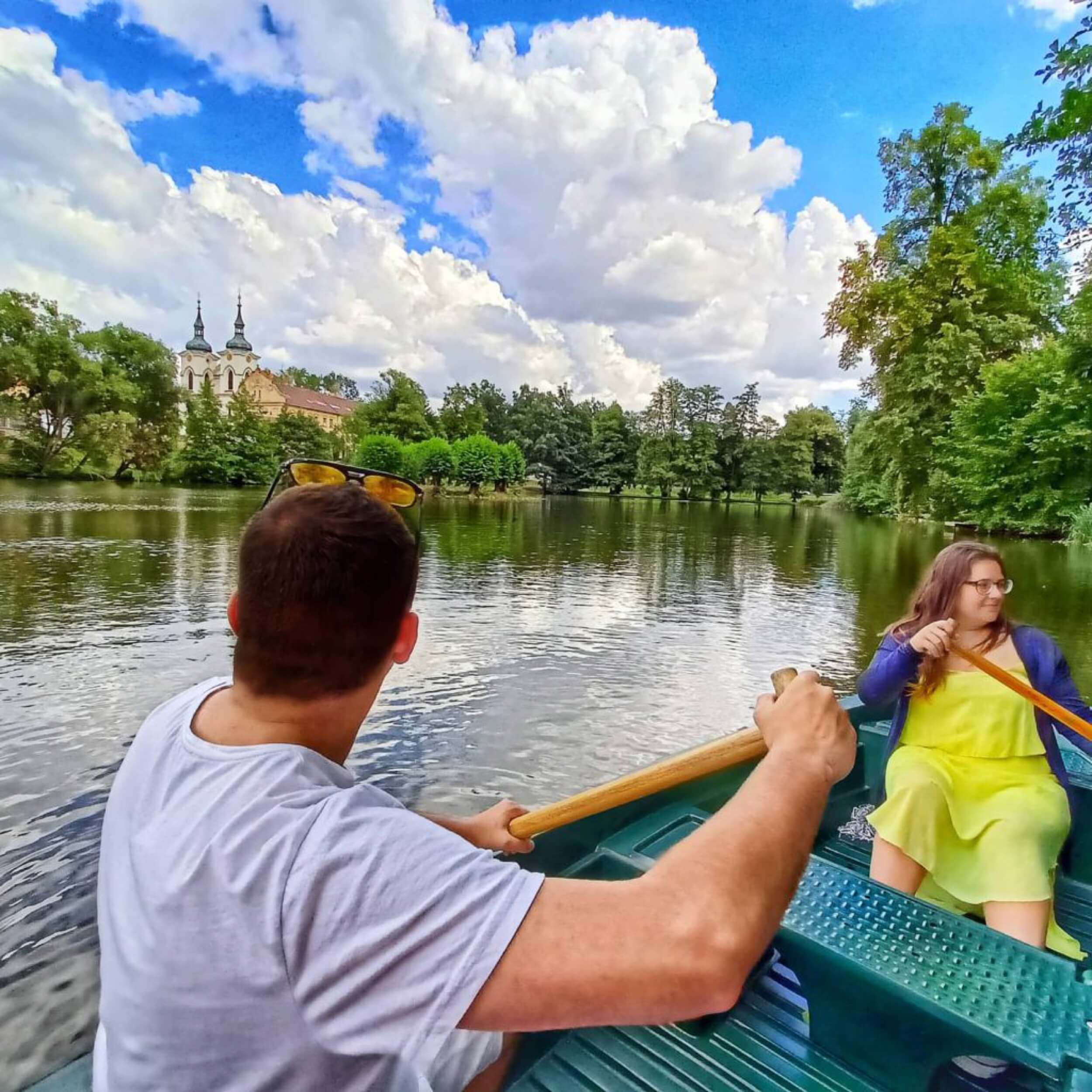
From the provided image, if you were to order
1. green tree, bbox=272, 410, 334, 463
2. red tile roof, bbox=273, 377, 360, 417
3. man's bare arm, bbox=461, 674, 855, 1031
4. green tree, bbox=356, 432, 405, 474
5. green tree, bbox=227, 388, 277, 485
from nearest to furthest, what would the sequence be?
man's bare arm, bbox=461, 674, 855, 1031 → green tree, bbox=356, 432, 405, 474 → green tree, bbox=227, 388, 277, 485 → green tree, bbox=272, 410, 334, 463 → red tile roof, bbox=273, 377, 360, 417

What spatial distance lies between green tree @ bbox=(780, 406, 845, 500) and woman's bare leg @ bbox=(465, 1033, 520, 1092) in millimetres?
68317

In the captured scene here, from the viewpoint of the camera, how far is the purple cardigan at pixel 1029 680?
257 cm

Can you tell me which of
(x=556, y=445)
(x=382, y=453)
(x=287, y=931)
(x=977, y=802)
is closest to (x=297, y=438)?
(x=382, y=453)

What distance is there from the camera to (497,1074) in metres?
1.51

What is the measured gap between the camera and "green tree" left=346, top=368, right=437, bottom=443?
67125 millimetres

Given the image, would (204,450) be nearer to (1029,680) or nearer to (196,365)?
(196,365)

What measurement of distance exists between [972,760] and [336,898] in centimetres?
261

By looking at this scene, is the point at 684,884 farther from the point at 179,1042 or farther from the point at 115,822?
the point at 115,822

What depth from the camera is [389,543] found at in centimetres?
101

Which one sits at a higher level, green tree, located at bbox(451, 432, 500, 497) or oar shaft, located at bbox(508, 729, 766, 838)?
green tree, located at bbox(451, 432, 500, 497)

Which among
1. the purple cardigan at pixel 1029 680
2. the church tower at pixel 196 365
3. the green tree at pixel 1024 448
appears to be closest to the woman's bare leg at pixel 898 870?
the purple cardigan at pixel 1029 680

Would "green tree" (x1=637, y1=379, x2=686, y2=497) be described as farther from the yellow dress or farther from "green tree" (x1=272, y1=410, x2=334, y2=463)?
the yellow dress

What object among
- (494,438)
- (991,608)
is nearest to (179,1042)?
(991,608)

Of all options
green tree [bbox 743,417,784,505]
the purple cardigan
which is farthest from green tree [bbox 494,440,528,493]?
the purple cardigan
